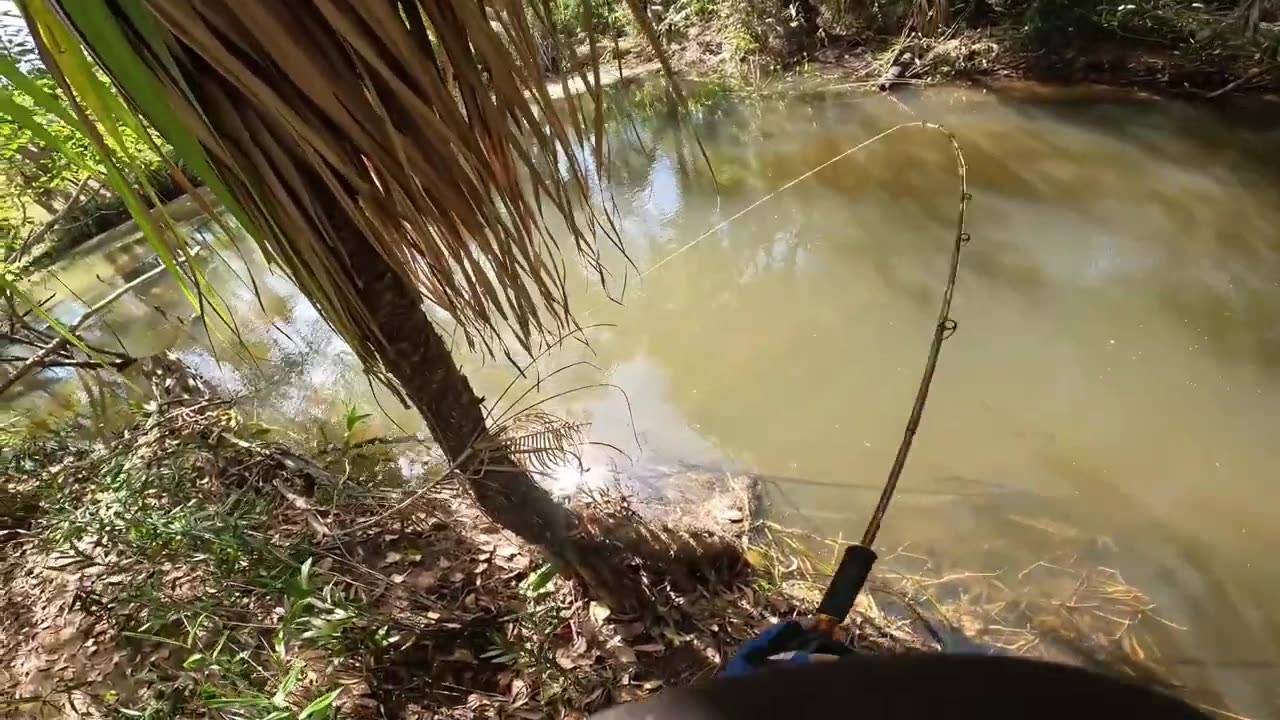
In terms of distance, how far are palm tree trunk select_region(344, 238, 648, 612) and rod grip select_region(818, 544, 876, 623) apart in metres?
0.49

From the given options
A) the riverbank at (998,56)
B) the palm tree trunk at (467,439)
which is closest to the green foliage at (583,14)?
the palm tree trunk at (467,439)

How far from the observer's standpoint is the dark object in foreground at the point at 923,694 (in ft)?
1.46

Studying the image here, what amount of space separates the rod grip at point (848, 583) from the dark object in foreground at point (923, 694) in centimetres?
44

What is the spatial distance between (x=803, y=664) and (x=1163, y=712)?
0.21 metres

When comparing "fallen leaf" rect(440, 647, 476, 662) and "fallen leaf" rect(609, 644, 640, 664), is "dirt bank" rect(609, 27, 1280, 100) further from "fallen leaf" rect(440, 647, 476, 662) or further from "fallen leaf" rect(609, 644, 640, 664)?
"fallen leaf" rect(440, 647, 476, 662)

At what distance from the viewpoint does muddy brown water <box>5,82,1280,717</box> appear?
1.86 meters

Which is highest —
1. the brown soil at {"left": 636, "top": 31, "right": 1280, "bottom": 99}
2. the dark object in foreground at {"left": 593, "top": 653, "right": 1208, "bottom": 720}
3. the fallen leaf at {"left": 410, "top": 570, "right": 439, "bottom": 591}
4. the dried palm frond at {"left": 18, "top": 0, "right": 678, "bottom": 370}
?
the dried palm frond at {"left": 18, "top": 0, "right": 678, "bottom": 370}

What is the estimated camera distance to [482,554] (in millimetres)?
1525

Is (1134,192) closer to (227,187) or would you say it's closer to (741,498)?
(741,498)

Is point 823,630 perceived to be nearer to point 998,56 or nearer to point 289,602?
point 289,602

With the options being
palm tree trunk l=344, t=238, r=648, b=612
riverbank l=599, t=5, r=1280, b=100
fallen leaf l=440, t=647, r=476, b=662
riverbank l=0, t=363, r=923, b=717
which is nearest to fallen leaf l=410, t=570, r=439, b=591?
riverbank l=0, t=363, r=923, b=717

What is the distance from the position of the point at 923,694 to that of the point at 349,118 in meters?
0.60

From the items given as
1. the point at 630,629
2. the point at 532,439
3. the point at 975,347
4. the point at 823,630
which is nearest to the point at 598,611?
the point at 630,629

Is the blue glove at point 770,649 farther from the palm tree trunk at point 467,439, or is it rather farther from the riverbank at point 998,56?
the riverbank at point 998,56
